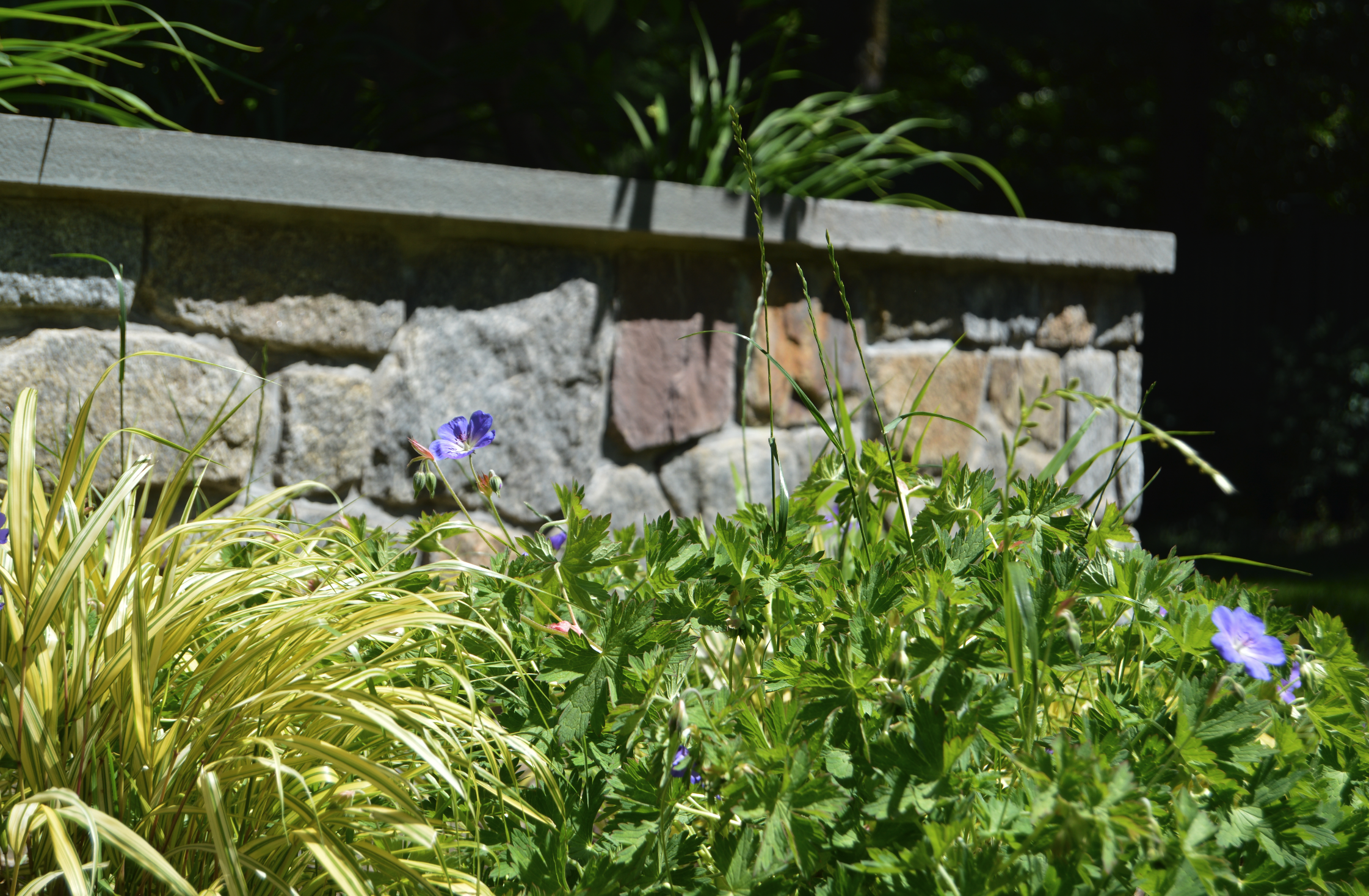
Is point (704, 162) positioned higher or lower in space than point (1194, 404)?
higher

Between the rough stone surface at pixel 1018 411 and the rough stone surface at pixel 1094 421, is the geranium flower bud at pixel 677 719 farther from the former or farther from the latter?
the rough stone surface at pixel 1094 421

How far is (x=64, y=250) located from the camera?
5.98 feet

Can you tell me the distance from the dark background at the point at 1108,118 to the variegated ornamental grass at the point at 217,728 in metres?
1.34

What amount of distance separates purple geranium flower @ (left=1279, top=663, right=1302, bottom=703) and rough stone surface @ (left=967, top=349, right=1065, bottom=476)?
165 cm

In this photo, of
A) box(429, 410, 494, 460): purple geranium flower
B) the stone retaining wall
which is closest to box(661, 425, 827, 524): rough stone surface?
the stone retaining wall

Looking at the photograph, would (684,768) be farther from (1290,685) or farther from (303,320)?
(303,320)

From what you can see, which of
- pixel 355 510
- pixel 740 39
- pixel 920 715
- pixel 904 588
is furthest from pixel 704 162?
pixel 740 39

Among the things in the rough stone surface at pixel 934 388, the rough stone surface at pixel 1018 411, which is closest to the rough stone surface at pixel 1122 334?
the rough stone surface at pixel 1018 411

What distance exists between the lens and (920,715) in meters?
1.01

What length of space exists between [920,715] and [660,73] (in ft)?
38.7

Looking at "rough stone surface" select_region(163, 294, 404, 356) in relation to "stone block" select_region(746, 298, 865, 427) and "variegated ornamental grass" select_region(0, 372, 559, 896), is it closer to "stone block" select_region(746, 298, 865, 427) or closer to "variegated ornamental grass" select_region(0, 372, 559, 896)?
"variegated ornamental grass" select_region(0, 372, 559, 896)

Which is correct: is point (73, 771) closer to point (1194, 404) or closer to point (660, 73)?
point (1194, 404)

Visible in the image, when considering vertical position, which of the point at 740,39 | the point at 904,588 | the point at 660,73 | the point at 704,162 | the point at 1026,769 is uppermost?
the point at 660,73

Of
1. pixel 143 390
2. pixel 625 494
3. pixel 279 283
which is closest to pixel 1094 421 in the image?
pixel 625 494
